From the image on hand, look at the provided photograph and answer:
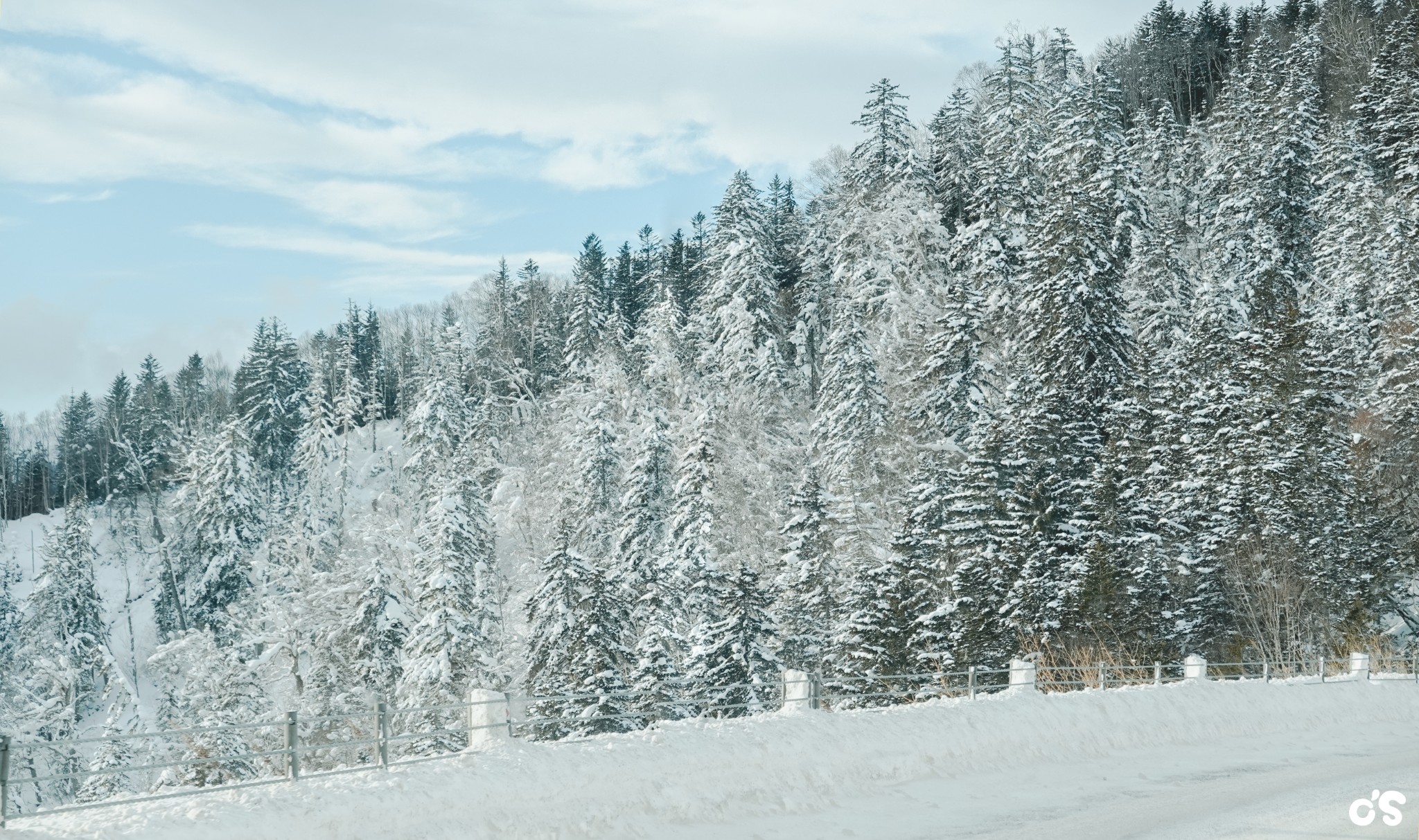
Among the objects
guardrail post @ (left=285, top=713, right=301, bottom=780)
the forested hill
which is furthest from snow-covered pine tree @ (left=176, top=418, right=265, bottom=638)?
guardrail post @ (left=285, top=713, right=301, bottom=780)

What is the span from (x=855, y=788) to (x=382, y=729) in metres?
6.03

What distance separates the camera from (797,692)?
55.1 ft

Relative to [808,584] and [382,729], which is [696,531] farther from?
[382,729]

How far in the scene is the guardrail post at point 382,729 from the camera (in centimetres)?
1323

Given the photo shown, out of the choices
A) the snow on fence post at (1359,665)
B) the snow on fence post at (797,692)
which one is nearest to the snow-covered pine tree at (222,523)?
the snow on fence post at (797,692)

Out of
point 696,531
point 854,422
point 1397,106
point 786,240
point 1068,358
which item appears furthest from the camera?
point 786,240

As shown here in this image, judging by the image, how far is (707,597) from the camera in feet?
115

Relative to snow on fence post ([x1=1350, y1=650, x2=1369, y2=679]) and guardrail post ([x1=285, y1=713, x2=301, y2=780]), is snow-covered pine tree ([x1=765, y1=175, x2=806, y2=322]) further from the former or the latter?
guardrail post ([x1=285, y1=713, x2=301, y2=780])

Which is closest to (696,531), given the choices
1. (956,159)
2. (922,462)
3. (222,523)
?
(922,462)

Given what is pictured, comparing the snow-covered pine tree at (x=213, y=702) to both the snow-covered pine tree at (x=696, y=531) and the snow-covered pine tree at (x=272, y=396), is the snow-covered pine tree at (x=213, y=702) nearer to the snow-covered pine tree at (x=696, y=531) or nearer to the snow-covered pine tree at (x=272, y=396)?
the snow-covered pine tree at (x=696, y=531)

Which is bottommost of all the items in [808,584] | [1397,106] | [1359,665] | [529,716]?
[529,716]

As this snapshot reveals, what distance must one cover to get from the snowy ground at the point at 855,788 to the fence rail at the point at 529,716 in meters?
0.61

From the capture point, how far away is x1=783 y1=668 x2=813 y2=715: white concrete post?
55.0 feet

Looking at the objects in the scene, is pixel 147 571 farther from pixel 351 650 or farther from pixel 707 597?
pixel 707 597
